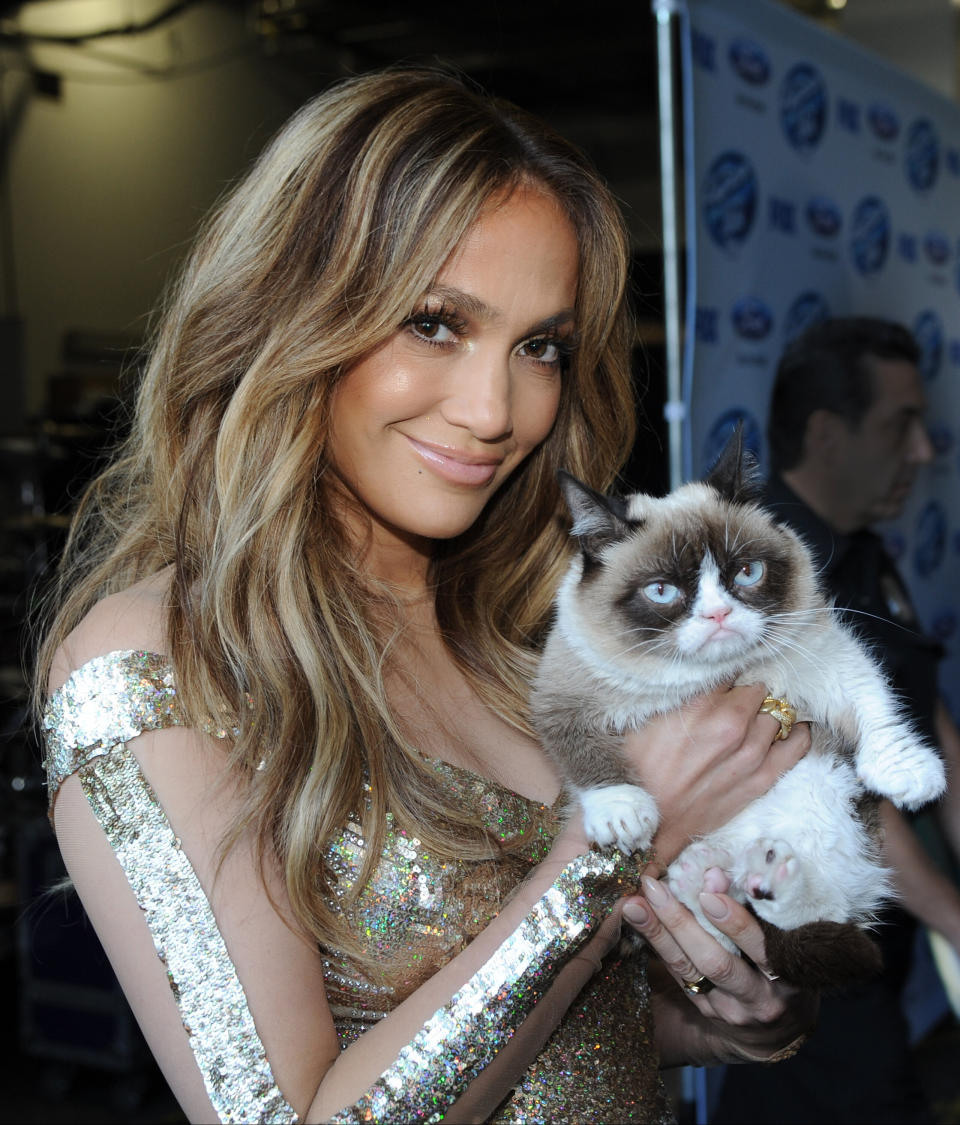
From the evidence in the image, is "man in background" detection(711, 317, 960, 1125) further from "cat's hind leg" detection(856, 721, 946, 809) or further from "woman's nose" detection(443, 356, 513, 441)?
"woman's nose" detection(443, 356, 513, 441)

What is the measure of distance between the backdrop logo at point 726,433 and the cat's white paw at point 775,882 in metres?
1.46

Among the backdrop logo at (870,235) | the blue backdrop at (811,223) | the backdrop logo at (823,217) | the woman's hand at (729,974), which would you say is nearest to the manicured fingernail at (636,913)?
the woman's hand at (729,974)

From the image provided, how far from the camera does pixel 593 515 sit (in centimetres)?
163

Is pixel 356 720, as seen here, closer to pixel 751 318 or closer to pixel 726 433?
pixel 726 433

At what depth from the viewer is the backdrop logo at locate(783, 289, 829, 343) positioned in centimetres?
311

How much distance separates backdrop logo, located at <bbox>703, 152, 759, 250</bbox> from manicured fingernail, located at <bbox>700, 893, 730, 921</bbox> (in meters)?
1.87

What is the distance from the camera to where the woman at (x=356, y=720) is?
124cm

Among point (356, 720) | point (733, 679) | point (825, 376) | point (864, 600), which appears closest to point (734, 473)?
point (733, 679)

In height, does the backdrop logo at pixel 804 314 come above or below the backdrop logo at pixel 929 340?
above

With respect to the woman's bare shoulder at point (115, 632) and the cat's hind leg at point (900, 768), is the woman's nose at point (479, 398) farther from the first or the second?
the cat's hind leg at point (900, 768)

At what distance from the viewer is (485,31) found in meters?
7.52

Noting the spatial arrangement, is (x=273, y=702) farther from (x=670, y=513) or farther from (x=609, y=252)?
(x=609, y=252)

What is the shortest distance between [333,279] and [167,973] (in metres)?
0.89

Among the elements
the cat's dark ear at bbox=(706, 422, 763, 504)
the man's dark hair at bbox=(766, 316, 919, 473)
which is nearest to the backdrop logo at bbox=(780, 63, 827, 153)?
the man's dark hair at bbox=(766, 316, 919, 473)
